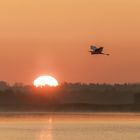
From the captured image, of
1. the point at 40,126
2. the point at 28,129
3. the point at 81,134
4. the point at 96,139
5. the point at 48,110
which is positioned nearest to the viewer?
the point at 96,139

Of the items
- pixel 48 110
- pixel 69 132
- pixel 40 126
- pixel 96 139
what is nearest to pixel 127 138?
pixel 96 139

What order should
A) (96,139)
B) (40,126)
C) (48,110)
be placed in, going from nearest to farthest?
(96,139) → (40,126) → (48,110)

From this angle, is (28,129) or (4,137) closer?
(4,137)

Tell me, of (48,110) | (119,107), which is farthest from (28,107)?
(119,107)

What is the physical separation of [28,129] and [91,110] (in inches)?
1513

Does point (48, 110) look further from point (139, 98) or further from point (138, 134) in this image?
point (138, 134)

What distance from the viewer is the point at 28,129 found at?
62406 millimetres

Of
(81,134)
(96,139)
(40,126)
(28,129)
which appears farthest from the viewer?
(40,126)

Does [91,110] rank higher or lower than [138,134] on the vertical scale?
higher

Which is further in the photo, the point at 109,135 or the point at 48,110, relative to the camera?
the point at 48,110

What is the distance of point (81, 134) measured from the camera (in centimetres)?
5800

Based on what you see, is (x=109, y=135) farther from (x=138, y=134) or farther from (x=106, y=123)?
(x=106, y=123)

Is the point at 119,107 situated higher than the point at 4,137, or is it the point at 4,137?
the point at 119,107

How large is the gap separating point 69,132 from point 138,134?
14.7 feet
